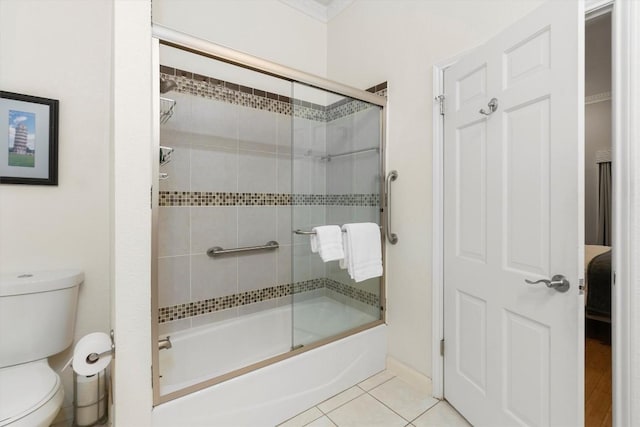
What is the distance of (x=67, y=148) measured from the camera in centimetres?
167

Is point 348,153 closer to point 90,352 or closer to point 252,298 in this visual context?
point 252,298

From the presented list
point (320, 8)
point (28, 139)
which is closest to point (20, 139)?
point (28, 139)

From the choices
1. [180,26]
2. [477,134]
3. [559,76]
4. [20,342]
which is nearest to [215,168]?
[180,26]

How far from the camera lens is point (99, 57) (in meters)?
1.72

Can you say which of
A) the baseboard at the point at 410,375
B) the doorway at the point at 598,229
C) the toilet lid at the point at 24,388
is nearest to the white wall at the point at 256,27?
the doorway at the point at 598,229

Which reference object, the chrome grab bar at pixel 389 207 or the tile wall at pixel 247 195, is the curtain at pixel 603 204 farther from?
the tile wall at pixel 247 195

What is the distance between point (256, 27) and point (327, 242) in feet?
5.63

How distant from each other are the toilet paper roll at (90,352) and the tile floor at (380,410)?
38.3 inches

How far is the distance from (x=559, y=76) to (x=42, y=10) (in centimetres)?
244

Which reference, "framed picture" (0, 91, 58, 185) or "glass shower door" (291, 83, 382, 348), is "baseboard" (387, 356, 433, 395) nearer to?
"glass shower door" (291, 83, 382, 348)

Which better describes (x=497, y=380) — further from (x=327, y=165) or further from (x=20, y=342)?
(x=20, y=342)

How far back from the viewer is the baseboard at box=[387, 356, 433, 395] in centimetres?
183

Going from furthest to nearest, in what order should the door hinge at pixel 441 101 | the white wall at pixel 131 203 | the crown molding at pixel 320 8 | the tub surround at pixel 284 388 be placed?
the crown molding at pixel 320 8 < the door hinge at pixel 441 101 < the tub surround at pixel 284 388 < the white wall at pixel 131 203

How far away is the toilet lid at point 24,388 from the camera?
1.10 meters
